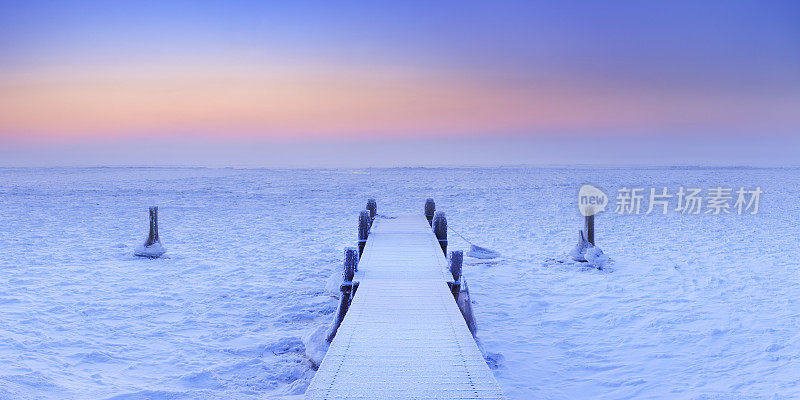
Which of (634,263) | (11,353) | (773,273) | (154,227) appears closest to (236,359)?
(11,353)

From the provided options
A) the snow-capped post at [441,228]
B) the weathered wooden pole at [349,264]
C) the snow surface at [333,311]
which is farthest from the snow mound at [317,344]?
the snow-capped post at [441,228]

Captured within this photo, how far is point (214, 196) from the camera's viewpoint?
94.8 feet

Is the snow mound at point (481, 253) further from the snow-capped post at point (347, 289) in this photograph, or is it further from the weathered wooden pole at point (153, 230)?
the weathered wooden pole at point (153, 230)

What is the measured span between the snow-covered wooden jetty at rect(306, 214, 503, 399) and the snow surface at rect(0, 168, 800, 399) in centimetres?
102

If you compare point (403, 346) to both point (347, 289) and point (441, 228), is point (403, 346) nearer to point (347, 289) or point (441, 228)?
point (347, 289)

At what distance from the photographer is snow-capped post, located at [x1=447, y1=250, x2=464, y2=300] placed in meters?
6.20

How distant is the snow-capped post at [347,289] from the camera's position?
6.08 m

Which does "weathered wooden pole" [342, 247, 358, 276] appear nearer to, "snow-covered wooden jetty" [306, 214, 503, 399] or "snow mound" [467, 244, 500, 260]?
"snow-covered wooden jetty" [306, 214, 503, 399]

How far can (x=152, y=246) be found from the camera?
1162 cm

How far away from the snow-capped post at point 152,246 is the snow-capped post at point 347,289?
684 cm

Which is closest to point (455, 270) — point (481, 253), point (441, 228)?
point (441, 228)

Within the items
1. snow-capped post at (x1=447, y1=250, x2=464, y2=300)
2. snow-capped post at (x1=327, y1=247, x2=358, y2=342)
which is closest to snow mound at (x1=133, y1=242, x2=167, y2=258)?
snow-capped post at (x1=327, y1=247, x2=358, y2=342)

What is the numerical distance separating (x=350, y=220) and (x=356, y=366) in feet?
49.3

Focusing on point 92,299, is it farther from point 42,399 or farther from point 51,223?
point 51,223
